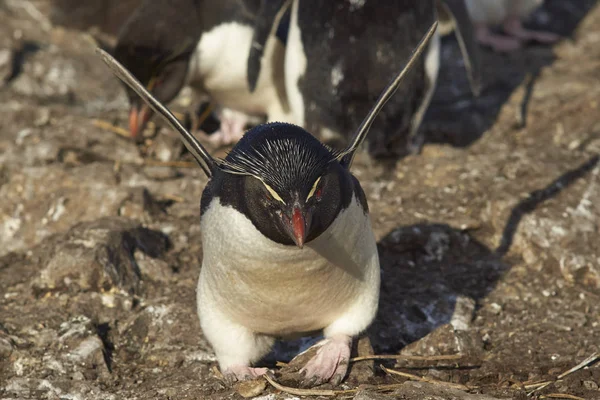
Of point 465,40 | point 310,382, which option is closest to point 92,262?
point 310,382

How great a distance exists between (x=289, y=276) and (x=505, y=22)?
13.9 feet

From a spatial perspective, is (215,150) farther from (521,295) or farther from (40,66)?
(521,295)

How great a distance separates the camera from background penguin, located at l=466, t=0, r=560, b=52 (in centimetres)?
637

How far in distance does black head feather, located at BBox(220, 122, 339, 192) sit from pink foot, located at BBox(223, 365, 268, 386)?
2.27 feet

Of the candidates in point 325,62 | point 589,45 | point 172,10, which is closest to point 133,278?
point 325,62

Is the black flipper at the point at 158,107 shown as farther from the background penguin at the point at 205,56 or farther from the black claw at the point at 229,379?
the background penguin at the point at 205,56

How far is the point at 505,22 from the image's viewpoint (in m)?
6.57

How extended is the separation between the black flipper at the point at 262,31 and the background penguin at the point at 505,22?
1750 millimetres

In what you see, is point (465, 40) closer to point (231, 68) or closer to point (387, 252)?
point (231, 68)

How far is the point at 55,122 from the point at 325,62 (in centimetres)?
163

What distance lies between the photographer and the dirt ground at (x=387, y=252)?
321 centimetres

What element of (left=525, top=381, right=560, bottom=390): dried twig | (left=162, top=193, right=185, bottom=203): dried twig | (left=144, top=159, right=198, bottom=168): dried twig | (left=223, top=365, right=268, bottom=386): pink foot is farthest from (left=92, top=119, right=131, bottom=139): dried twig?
(left=525, top=381, right=560, bottom=390): dried twig

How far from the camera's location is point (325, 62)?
177 inches

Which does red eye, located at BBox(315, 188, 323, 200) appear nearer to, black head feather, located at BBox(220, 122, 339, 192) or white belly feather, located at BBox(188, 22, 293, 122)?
black head feather, located at BBox(220, 122, 339, 192)
